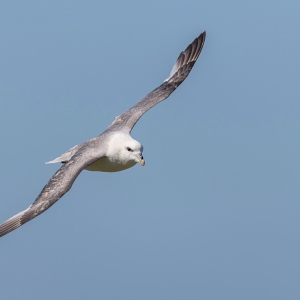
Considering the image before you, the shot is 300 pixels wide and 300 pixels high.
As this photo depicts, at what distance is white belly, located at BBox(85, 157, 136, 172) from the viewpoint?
64.6ft

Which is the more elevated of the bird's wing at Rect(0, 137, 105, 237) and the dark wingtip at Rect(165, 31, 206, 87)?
the dark wingtip at Rect(165, 31, 206, 87)

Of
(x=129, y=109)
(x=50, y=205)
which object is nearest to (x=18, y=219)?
(x=50, y=205)

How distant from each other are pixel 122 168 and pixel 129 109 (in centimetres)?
290

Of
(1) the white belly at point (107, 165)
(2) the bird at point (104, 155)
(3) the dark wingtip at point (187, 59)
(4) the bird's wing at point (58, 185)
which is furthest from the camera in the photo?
(3) the dark wingtip at point (187, 59)

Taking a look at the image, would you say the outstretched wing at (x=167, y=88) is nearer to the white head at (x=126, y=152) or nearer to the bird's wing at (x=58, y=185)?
the white head at (x=126, y=152)

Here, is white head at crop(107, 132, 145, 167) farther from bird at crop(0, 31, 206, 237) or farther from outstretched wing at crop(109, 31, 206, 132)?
outstretched wing at crop(109, 31, 206, 132)

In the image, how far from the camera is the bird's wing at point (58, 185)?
17375 millimetres

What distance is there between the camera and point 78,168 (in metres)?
18.9

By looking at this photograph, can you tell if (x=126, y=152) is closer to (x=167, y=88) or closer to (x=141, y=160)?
(x=141, y=160)

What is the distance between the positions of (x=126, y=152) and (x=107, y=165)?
0.66m

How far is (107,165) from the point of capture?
1992cm

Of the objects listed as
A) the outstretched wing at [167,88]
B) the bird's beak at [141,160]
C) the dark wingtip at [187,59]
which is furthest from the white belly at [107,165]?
the dark wingtip at [187,59]

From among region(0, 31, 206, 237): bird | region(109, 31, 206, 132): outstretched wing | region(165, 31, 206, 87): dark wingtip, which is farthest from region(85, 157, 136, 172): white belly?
region(165, 31, 206, 87): dark wingtip

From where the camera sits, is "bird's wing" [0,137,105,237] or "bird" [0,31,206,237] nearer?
"bird's wing" [0,137,105,237]
